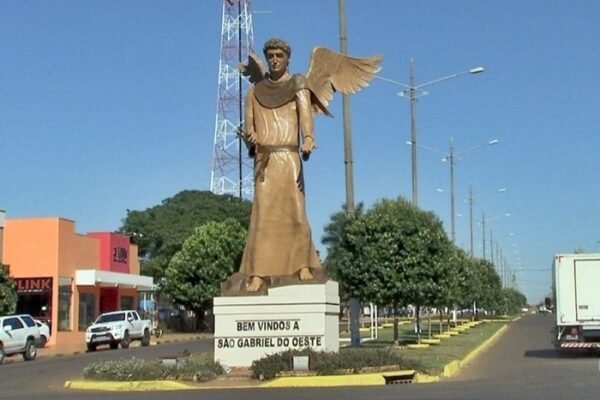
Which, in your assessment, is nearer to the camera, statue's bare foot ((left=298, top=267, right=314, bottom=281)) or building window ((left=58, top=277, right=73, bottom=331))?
statue's bare foot ((left=298, top=267, right=314, bottom=281))

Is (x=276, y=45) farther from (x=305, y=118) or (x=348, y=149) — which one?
(x=348, y=149)

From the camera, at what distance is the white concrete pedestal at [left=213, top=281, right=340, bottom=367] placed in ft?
69.4

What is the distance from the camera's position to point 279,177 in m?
21.7

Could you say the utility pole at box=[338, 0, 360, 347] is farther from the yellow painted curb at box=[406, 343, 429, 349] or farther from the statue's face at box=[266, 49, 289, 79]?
the statue's face at box=[266, 49, 289, 79]

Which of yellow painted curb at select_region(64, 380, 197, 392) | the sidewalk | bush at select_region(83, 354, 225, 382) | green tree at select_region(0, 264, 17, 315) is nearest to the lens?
yellow painted curb at select_region(64, 380, 197, 392)

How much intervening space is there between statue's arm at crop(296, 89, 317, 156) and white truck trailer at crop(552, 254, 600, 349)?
395 inches

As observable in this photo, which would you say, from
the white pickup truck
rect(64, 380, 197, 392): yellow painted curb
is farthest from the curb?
the white pickup truck

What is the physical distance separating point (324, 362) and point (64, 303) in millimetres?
35939

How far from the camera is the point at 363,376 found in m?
19.1

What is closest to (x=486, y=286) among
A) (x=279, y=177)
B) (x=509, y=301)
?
(x=509, y=301)

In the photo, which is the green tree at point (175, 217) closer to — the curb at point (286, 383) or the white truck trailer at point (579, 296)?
the white truck trailer at point (579, 296)

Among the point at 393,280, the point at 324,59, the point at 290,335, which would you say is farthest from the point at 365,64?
the point at 393,280

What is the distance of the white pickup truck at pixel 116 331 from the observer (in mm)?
43250

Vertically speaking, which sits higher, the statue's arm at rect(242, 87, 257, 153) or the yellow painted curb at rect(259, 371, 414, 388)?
the statue's arm at rect(242, 87, 257, 153)
